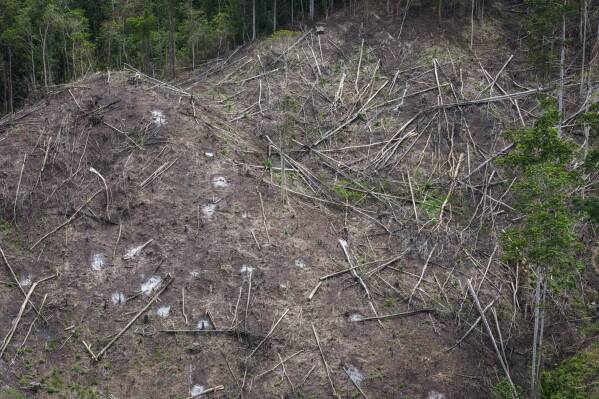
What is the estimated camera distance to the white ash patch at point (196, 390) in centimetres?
1046

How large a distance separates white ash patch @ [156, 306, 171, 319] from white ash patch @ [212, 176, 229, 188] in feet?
9.06

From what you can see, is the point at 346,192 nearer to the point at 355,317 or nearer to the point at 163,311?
the point at 355,317

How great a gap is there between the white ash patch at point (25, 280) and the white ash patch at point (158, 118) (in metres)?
4.04

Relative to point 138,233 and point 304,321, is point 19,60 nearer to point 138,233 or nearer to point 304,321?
point 138,233

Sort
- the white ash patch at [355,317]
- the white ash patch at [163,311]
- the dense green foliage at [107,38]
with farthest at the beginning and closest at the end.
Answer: the dense green foliage at [107,38], the white ash patch at [355,317], the white ash patch at [163,311]

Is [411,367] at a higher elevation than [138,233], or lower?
lower

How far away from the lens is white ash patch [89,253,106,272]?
467 inches

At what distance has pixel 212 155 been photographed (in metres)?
13.7

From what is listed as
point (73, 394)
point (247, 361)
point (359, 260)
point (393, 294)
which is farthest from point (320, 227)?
point (73, 394)

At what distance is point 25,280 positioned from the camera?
11.6m

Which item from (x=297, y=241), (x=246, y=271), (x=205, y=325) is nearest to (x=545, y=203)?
(x=297, y=241)

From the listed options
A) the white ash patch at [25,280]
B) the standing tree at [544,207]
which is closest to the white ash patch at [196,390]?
the white ash patch at [25,280]

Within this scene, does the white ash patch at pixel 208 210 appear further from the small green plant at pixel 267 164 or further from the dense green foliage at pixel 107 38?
the dense green foliage at pixel 107 38

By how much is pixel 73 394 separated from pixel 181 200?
403 centimetres
